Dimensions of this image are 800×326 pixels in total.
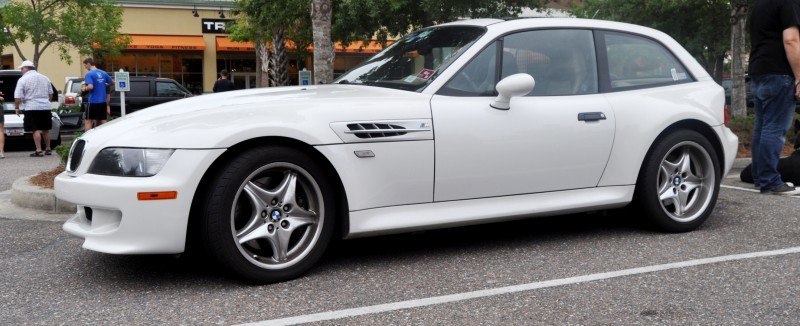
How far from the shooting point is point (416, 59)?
188 inches

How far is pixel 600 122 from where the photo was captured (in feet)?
15.3

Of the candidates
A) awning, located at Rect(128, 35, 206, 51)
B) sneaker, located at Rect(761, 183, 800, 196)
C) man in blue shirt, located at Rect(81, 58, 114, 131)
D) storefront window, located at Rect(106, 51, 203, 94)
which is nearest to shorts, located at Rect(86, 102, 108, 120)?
man in blue shirt, located at Rect(81, 58, 114, 131)

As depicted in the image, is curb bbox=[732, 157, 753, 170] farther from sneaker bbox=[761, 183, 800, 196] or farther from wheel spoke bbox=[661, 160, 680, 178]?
wheel spoke bbox=[661, 160, 680, 178]

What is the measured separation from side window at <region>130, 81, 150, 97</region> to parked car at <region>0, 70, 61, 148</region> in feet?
18.4

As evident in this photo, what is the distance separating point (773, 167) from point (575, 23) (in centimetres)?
266

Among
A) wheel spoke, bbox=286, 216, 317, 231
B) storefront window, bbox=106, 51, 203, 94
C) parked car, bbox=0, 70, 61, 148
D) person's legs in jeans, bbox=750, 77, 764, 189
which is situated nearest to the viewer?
wheel spoke, bbox=286, 216, 317, 231

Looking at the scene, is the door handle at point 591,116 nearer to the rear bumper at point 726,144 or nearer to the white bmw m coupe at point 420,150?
the white bmw m coupe at point 420,150

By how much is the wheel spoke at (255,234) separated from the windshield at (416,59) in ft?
4.05

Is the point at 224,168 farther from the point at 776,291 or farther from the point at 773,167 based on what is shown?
the point at 773,167

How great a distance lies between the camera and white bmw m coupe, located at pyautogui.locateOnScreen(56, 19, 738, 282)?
3.66m

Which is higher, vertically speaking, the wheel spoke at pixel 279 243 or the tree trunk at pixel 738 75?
the tree trunk at pixel 738 75

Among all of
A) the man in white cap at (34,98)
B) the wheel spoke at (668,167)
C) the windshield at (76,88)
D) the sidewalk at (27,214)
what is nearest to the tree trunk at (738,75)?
the wheel spoke at (668,167)

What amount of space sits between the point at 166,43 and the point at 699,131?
32375 mm

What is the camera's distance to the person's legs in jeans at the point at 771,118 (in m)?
6.19
